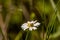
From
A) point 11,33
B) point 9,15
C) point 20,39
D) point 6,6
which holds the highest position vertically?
point 6,6

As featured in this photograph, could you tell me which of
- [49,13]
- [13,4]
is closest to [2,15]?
[13,4]

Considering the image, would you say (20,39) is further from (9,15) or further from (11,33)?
(9,15)

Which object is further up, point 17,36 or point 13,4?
point 13,4

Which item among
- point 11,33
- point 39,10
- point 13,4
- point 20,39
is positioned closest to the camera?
point 20,39

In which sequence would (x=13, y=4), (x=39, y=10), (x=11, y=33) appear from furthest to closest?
1. (x=13, y=4)
2. (x=39, y=10)
3. (x=11, y=33)

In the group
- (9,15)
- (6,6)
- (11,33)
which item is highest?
(6,6)

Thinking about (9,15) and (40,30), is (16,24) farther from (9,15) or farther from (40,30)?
(40,30)

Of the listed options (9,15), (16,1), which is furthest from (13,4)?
(9,15)

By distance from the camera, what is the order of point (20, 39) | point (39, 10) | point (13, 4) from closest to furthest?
point (20, 39) < point (39, 10) < point (13, 4)

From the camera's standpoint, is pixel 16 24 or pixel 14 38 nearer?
pixel 14 38
